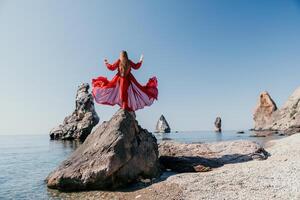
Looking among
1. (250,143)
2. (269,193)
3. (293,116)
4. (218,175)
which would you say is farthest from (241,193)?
(293,116)

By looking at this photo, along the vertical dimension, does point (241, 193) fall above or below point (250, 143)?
below

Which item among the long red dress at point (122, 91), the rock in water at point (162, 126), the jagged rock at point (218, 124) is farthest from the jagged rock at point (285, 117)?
the long red dress at point (122, 91)

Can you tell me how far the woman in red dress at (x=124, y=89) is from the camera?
16.6 meters

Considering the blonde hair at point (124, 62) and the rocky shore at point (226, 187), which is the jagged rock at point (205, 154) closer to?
the rocky shore at point (226, 187)

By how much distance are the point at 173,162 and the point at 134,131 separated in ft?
→ 11.9

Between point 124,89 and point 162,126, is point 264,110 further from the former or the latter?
point 124,89

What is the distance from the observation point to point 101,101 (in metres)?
17.2

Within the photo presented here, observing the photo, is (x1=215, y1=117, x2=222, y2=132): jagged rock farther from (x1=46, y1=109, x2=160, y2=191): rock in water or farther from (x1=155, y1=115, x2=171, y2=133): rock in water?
(x1=46, y1=109, x2=160, y2=191): rock in water

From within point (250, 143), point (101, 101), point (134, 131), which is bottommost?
point (250, 143)

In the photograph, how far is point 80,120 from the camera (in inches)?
2968

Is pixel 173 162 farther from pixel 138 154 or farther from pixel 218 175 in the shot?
pixel 218 175

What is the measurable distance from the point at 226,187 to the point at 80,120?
68.2 m

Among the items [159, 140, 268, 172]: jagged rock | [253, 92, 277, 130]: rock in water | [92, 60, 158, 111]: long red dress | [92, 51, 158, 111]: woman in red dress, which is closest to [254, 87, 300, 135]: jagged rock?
[253, 92, 277, 130]: rock in water

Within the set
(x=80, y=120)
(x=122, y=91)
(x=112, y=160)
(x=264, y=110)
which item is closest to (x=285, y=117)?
(x=264, y=110)
